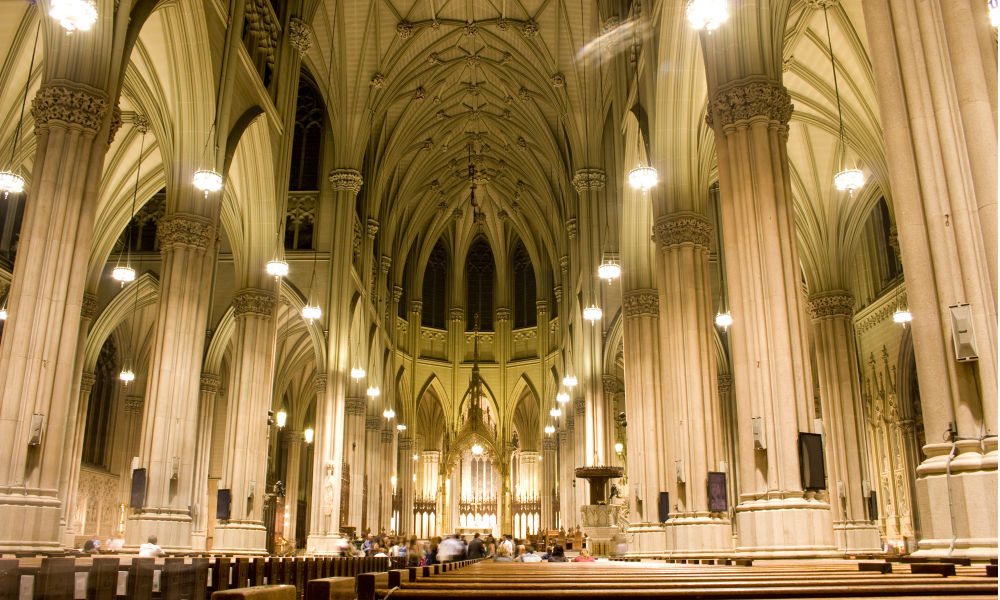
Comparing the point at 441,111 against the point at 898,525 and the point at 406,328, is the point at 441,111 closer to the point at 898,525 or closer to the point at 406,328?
the point at 406,328

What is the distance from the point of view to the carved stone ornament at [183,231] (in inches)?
677

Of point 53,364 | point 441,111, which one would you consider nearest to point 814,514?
point 53,364

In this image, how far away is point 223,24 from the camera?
59.9 ft

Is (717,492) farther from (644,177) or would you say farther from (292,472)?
(292,472)

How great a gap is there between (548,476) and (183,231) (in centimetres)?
3170

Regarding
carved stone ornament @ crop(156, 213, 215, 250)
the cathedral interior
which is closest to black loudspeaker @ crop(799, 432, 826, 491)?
the cathedral interior

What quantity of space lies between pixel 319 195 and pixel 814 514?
24.1 meters

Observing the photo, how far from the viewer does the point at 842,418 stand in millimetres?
21875

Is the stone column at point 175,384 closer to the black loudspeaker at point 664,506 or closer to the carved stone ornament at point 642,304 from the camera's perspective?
the black loudspeaker at point 664,506

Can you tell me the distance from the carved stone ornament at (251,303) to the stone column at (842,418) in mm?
14680

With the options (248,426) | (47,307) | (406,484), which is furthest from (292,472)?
(47,307)

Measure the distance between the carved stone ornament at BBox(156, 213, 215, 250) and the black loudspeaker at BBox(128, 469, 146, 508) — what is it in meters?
4.85

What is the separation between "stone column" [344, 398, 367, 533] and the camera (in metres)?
31.8

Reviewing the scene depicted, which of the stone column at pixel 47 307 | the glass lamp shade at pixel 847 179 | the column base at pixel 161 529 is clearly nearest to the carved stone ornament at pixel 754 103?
the glass lamp shade at pixel 847 179
